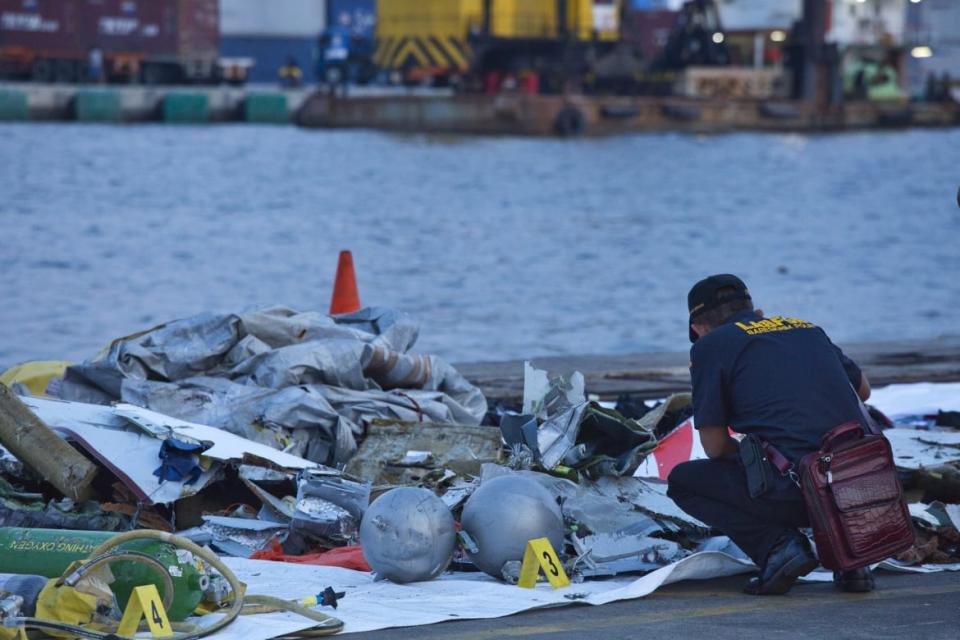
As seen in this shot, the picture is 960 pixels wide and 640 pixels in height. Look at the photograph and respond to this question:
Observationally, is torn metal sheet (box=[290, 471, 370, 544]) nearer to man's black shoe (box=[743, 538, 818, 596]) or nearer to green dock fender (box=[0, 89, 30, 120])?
man's black shoe (box=[743, 538, 818, 596])

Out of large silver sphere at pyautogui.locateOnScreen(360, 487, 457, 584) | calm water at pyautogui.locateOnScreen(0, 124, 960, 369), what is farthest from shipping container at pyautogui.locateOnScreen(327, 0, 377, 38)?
large silver sphere at pyautogui.locateOnScreen(360, 487, 457, 584)

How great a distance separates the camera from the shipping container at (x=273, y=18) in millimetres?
113688

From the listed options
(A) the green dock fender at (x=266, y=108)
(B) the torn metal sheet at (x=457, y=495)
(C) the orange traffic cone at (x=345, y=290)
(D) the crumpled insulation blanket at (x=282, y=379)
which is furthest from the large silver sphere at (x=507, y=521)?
(A) the green dock fender at (x=266, y=108)

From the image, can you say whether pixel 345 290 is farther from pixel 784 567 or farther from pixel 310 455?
pixel 784 567

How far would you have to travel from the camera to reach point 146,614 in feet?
16.5

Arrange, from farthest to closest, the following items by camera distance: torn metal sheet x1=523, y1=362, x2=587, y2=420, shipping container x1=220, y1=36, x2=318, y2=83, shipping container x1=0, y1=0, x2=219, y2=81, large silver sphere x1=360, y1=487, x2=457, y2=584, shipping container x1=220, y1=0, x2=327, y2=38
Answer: shipping container x1=220, y1=36, x2=318, y2=83, shipping container x1=220, y1=0, x2=327, y2=38, shipping container x1=0, y1=0, x2=219, y2=81, torn metal sheet x1=523, y1=362, x2=587, y2=420, large silver sphere x1=360, y1=487, x2=457, y2=584

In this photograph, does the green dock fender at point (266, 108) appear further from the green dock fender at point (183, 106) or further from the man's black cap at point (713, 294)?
the man's black cap at point (713, 294)

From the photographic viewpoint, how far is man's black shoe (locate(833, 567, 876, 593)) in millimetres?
5734

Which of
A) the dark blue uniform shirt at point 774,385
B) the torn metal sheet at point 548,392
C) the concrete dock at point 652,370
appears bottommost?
the concrete dock at point 652,370

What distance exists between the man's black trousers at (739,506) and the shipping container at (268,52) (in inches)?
4330

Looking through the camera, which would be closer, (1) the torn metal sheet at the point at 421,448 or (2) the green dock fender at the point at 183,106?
(1) the torn metal sheet at the point at 421,448

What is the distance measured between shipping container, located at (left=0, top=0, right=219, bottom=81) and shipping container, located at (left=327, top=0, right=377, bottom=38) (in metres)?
29.6

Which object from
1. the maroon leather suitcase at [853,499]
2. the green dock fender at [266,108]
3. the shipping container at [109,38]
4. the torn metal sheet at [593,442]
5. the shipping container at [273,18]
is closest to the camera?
the maroon leather suitcase at [853,499]

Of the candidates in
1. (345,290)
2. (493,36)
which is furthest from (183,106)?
(345,290)
